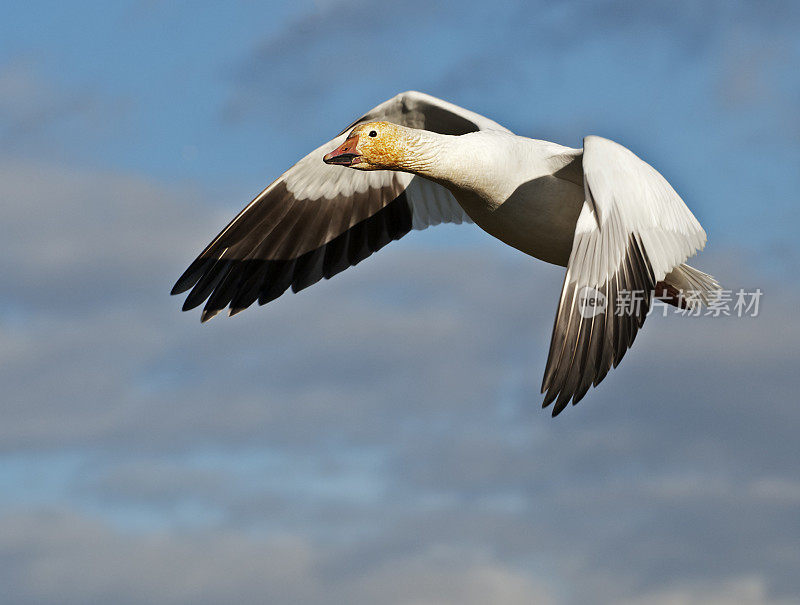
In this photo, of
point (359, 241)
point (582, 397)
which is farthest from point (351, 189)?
point (582, 397)

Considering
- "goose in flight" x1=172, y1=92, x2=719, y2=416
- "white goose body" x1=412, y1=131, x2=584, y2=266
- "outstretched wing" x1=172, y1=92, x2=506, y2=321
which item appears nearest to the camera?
"goose in flight" x1=172, y1=92, x2=719, y2=416

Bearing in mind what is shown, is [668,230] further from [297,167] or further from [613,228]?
[297,167]

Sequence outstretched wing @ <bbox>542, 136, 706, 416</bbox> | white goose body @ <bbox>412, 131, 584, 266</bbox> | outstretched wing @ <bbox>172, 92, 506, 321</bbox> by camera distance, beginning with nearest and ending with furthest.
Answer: outstretched wing @ <bbox>542, 136, 706, 416</bbox>
white goose body @ <bbox>412, 131, 584, 266</bbox>
outstretched wing @ <bbox>172, 92, 506, 321</bbox>

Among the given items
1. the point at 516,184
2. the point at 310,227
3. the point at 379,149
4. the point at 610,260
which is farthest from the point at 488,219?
the point at 310,227

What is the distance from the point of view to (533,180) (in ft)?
25.0

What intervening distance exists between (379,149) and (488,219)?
0.87 metres

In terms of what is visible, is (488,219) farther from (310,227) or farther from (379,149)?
(310,227)

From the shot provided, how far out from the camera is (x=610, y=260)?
21.4 ft

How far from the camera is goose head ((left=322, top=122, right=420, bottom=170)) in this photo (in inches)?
296

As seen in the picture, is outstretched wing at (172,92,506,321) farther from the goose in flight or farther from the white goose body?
the white goose body

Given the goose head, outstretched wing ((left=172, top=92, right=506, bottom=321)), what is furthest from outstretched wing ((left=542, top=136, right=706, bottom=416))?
outstretched wing ((left=172, top=92, right=506, bottom=321))

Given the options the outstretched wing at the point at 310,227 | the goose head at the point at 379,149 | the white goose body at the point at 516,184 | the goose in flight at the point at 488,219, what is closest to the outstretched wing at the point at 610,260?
the goose in flight at the point at 488,219

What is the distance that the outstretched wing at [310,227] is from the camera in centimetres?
903

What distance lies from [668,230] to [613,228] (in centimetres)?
53
